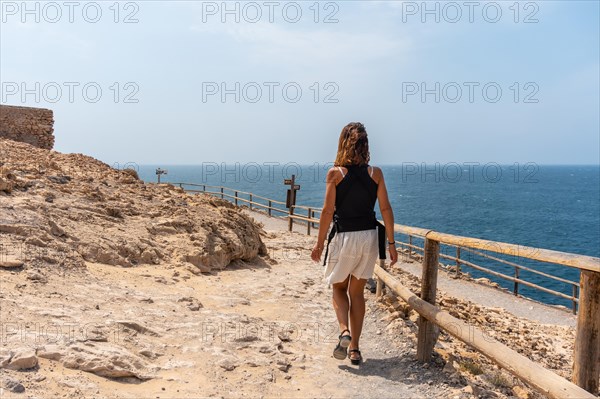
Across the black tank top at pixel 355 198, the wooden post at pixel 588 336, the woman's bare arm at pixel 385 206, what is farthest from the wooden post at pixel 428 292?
the wooden post at pixel 588 336

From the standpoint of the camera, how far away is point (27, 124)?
15453 mm

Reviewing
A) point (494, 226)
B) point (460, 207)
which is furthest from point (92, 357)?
point (460, 207)

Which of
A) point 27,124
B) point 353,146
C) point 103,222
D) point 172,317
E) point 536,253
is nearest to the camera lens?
point 536,253

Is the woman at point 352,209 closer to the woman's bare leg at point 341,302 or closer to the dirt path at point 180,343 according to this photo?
the woman's bare leg at point 341,302

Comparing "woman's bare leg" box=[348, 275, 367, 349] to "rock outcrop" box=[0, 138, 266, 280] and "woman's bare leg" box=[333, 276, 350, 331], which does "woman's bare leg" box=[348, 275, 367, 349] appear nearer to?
"woman's bare leg" box=[333, 276, 350, 331]

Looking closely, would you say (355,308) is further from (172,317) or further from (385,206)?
(172,317)

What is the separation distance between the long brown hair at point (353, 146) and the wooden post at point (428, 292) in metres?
0.86

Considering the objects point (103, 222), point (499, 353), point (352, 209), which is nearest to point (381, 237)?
point (352, 209)

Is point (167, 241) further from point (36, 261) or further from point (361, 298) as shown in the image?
point (361, 298)

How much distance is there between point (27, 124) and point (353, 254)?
49.2 feet

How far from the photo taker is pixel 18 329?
11.0 ft

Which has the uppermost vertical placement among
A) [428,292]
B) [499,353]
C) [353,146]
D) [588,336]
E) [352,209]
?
[353,146]

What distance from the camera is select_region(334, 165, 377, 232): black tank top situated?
376 centimetres

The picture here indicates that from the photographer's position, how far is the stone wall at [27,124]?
49.4ft
